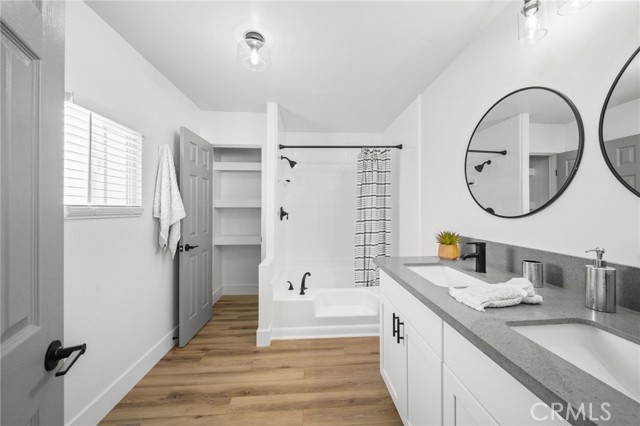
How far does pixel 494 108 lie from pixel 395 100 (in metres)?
1.25

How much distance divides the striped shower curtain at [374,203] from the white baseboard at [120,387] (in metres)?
2.15

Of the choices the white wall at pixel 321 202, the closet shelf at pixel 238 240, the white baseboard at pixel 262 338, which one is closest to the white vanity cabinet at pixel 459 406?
the white baseboard at pixel 262 338

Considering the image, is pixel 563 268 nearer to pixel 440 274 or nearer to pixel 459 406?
pixel 440 274

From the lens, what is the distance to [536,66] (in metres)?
1.21

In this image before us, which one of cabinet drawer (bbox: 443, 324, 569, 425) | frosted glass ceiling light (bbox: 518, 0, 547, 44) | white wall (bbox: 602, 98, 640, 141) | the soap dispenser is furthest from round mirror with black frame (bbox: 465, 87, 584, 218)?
cabinet drawer (bbox: 443, 324, 569, 425)

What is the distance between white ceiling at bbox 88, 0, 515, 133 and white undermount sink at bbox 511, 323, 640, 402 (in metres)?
1.59

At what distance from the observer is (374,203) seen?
10.1 ft

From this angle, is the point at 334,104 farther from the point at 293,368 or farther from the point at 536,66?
the point at 293,368

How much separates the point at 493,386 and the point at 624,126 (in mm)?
1000

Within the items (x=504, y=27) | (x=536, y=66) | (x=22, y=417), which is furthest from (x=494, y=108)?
(x=22, y=417)

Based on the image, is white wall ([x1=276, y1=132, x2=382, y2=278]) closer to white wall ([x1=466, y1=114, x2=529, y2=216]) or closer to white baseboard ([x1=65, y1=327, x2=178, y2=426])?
white baseboard ([x1=65, y1=327, x2=178, y2=426])

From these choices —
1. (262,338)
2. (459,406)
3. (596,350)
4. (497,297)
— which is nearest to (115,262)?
(262,338)

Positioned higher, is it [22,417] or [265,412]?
[22,417]

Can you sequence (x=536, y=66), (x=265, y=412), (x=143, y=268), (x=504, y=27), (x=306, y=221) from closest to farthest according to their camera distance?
(x=536, y=66) < (x=504, y=27) < (x=265, y=412) < (x=143, y=268) < (x=306, y=221)
